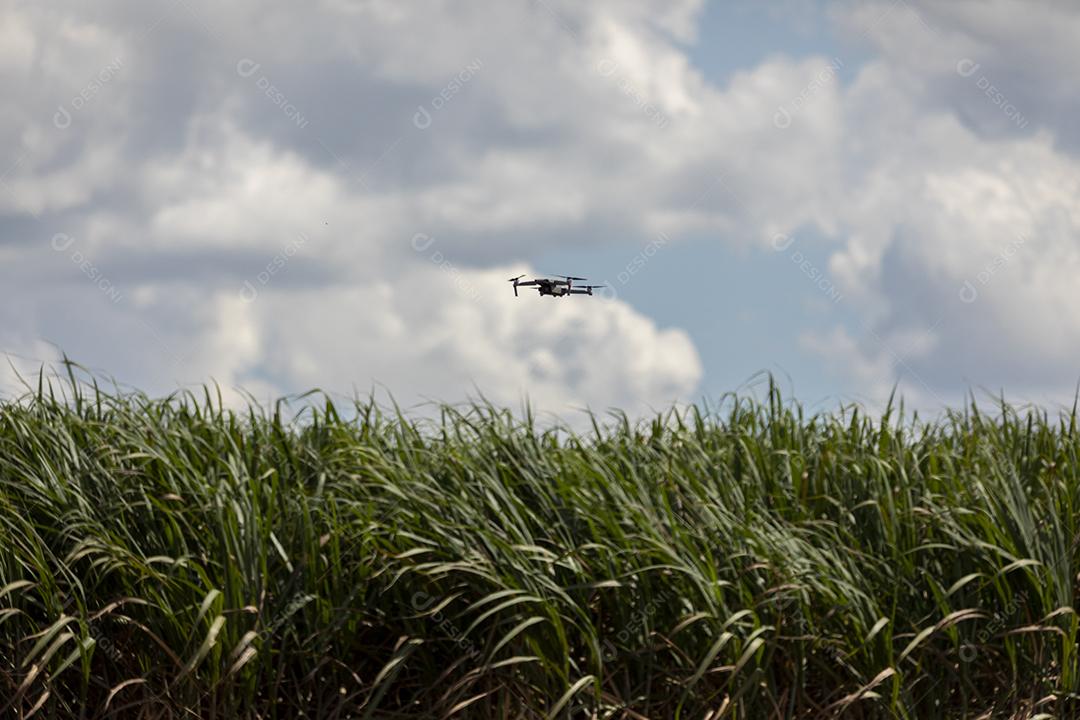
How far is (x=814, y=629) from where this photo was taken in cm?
452

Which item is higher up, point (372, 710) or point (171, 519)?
point (171, 519)

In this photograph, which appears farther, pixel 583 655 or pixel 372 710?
pixel 583 655

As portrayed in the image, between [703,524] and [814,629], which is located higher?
[703,524]

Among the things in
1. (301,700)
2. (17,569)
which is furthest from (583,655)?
(17,569)

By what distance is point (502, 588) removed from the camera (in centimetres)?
443

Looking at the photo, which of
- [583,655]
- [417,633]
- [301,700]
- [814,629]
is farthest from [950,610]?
[301,700]

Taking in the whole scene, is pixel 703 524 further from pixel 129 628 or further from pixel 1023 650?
pixel 129 628

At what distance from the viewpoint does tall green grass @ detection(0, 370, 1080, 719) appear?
4.39m

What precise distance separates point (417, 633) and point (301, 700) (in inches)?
19.7

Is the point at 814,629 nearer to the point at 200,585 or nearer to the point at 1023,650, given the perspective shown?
the point at 1023,650

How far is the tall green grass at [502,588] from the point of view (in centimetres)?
439

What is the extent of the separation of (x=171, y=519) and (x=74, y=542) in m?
0.52

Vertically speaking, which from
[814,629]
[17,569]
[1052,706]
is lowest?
[1052,706]

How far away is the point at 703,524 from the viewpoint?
4746 mm
